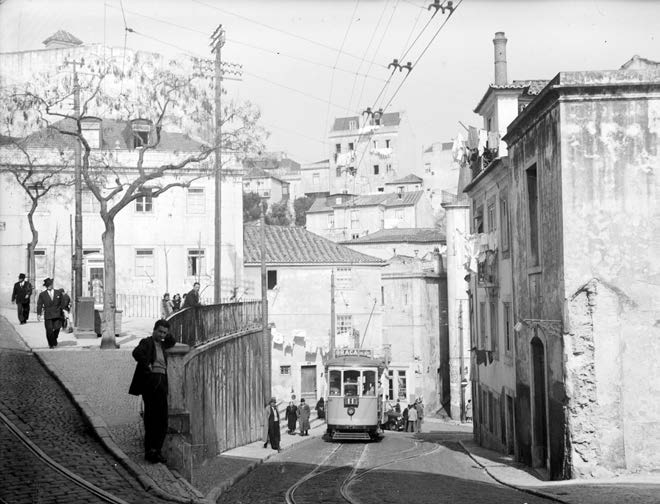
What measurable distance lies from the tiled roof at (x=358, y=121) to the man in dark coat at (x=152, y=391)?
273ft

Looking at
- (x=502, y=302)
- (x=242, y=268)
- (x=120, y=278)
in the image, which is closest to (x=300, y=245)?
(x=242, y=268)

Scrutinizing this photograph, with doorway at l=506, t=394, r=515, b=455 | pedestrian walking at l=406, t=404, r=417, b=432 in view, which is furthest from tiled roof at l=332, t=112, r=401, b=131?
doorway at l=506, t=394, r=515, b=455

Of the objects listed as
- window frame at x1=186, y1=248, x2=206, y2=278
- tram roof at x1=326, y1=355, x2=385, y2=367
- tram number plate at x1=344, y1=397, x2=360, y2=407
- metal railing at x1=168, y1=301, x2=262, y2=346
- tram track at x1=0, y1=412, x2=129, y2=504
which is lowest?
tram number plate at x1=344, y1=397, x2=360, y2=407

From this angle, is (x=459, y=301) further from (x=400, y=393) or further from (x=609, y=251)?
(x=609, y=251)

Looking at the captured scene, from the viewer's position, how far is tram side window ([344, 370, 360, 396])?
3033 cm

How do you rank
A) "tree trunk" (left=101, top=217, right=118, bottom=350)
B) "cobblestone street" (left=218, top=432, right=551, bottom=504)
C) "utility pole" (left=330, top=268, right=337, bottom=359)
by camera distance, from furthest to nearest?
"utility pole" (left=330, top=268, right=337, bottom=359), "tree trunk" (left=101, top=217, right=118, bottom=350), "cobblestone street" (left=218, top=432, right=551, bottom=504)

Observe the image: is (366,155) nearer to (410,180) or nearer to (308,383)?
(410,180)

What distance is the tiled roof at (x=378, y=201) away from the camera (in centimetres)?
7462

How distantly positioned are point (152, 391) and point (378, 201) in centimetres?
6550

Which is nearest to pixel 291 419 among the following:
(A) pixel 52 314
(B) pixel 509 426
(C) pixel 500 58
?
(B) pixel 509 426

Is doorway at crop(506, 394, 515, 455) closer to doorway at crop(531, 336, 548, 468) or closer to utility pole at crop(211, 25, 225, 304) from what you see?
doorway at crop(531, 336, 548, 468)

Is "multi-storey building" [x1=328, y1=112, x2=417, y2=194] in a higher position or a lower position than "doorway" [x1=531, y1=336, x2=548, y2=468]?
higher

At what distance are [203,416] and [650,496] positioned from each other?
875 cm

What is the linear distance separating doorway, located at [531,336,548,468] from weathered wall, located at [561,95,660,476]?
2772 millimetres
